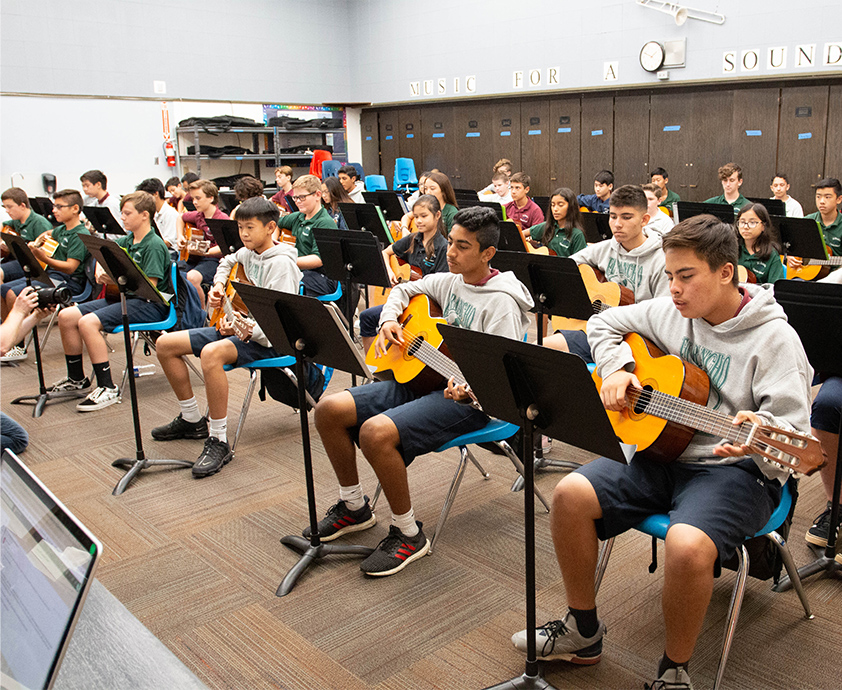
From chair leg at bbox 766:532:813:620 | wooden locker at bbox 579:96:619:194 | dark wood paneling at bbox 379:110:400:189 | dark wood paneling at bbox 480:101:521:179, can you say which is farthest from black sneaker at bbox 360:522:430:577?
dark wood paneling at bbox 379:110:400:189

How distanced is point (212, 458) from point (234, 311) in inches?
31.6

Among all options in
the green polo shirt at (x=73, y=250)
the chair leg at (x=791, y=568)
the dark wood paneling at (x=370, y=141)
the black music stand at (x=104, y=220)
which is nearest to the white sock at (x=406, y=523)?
the chair leg at (x=791, y=568)

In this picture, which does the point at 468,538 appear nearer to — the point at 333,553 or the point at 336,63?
the point at 333,553

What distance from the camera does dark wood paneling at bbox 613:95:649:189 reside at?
1072 cm

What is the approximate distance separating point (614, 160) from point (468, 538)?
9280 mm

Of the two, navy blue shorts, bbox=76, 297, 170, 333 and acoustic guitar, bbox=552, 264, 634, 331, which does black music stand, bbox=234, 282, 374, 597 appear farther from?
Answer: navy blue shorts, bbox=76, 297, 170, 333

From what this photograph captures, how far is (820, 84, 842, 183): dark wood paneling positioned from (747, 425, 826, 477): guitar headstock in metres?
8.66

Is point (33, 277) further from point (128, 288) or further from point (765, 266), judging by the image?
point (765, 266)

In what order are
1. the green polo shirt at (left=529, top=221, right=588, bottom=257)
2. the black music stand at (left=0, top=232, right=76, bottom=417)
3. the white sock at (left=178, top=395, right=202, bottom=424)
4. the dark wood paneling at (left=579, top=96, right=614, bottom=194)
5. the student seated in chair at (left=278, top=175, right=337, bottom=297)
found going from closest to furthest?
the white sock at (left=178, top=395, right=202, bottom=424) < the black music stand at (left=0, top=232, right=76, bottom=417) < the student seated in chair at (left=278, top=175, right=337, bottom=297) < the green polo shirt at (left=529, top=221, right=588, bottom=257) < the dark wood paneling at (left=579, top=96, right=614, bottom=194)

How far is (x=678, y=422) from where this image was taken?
2113 millimetres

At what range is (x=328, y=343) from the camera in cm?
262

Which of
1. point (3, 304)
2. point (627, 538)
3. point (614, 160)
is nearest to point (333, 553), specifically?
point (627, 538)

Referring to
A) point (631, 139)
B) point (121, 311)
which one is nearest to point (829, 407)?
point (121, 311)

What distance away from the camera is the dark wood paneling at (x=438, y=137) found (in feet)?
43.8
